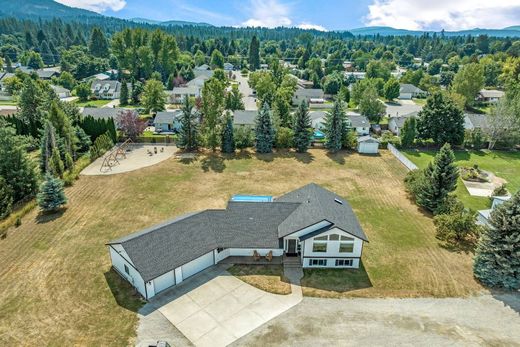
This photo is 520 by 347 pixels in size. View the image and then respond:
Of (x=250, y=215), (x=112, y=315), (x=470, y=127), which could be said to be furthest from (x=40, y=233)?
(x=470, y=127)

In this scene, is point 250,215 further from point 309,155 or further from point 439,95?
point 439,95

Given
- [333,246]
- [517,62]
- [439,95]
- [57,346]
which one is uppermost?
[517,62]

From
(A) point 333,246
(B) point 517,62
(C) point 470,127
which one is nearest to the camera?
(A) point 333,246

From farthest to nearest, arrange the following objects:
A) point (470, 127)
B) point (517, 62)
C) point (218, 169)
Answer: point (517, 62) < point (470, 127) < point (218, 169)

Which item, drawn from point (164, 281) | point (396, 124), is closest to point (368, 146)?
point (396, 124)

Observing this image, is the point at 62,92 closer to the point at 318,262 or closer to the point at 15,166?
the point at 15,166

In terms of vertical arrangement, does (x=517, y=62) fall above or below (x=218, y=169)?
above

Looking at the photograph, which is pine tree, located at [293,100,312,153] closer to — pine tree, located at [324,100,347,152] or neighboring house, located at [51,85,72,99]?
pine tree, located at [324,100,347,152]

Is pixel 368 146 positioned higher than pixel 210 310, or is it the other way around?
pixel 368 146
